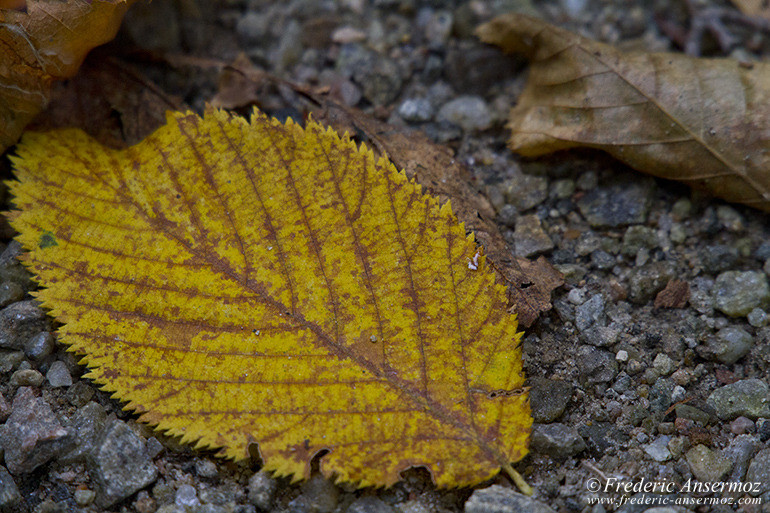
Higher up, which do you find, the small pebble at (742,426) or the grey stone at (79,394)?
the small pebble at (742,426)

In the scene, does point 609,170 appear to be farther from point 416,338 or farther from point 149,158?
point 149,158

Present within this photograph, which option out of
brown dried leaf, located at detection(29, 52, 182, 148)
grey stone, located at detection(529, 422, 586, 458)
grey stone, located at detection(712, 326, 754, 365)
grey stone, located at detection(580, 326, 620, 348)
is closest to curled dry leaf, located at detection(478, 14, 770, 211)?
grey stone, located at detection(712, 326, 754, 365)

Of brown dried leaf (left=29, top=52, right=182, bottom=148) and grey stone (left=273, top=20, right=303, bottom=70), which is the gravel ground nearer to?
grey stone (left=273, top=20, right=303, bottom=70)

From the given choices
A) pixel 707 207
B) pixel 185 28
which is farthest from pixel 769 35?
pixel 185 28

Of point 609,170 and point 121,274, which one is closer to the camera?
point 121,274

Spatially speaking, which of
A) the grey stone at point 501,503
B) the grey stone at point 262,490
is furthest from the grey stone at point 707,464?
the grey stone at point 262,490

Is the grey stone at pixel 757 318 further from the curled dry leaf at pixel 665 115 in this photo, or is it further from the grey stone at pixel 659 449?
the grey stone at pixel 659 449

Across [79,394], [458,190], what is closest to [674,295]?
[458,190]
